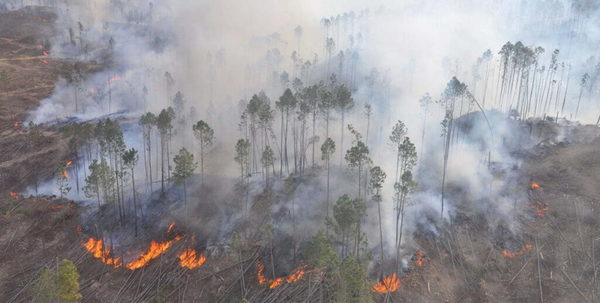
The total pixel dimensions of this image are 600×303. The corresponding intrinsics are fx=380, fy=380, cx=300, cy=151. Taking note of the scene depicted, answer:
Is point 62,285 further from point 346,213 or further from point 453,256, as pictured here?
point 453,256

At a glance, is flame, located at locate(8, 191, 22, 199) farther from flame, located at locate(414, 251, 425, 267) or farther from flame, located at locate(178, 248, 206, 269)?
flame, located at locate(414, 251, 425, 267)

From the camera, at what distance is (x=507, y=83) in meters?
144

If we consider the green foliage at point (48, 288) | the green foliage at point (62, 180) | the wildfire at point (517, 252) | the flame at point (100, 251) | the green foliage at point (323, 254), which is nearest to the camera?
the green foliage at point (48, 288)

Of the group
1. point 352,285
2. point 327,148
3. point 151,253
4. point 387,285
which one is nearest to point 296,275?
point 387,285

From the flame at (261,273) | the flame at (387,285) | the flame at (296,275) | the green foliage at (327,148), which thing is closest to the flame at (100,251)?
the flame at (261,273)

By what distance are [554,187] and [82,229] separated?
10534 cm

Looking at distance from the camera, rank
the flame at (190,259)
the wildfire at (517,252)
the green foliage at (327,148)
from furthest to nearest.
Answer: the green foliage at (327,148)
the flame at (190,259)
the wildfire at (517,252)

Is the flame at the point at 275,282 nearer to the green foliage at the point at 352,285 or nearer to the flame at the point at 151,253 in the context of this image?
the green foliage at the point at 352,285

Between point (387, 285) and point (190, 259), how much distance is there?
1499 inches

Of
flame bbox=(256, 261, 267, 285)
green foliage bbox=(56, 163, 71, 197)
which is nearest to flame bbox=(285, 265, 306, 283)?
flame bbox=(256, 261, 267, 285)

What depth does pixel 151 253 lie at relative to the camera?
78.1m

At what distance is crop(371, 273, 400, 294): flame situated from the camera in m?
65.6

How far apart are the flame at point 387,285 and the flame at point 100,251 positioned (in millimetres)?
50177

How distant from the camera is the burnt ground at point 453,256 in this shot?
66062 mm
